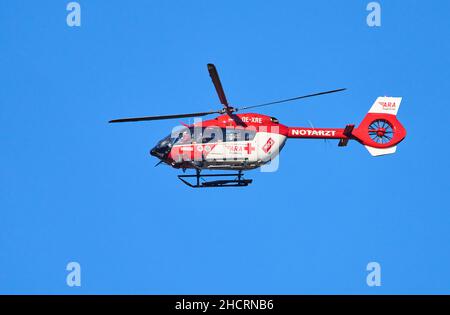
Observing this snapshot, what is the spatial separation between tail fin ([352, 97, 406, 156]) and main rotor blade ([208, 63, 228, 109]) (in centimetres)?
388

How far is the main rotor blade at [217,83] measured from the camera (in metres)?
22.9

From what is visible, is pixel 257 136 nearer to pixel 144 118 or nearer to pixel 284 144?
pixel 284 144

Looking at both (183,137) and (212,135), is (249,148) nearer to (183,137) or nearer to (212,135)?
(212,135)

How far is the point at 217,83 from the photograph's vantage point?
77.4 ft

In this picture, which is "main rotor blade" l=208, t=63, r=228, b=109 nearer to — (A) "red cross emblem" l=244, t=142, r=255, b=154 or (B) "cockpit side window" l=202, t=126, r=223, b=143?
(B) "cockpit side window" l=202, t=126, r=223, b=143

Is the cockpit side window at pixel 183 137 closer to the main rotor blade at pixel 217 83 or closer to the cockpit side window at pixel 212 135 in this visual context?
the cockpit side window at pixel 212 135

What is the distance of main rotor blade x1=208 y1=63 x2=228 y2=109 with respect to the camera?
22.9 metres

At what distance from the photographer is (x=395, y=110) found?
87.5 feet

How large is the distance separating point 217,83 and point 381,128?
5.41 meters

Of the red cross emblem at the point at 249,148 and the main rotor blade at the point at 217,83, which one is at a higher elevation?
the main rotor blade at the point at 217,83

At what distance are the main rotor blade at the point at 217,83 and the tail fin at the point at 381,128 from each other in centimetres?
388

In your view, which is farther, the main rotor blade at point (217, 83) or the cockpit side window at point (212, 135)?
the cockpit side window at point (212, 135)
